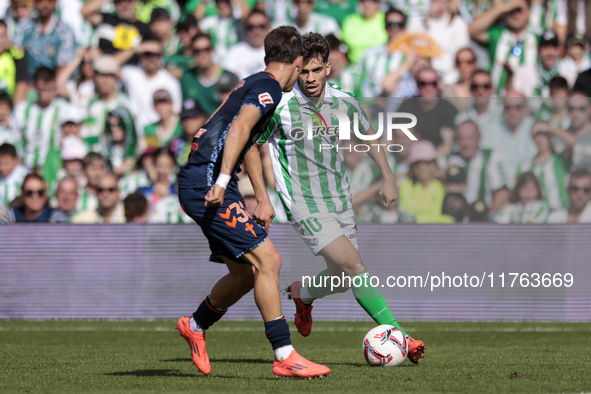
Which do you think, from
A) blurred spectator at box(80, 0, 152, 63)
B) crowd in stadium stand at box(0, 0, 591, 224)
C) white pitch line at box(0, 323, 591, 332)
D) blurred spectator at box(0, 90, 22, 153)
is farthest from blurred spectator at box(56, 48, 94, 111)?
white pitch line at box(0, 323, 591, 332)

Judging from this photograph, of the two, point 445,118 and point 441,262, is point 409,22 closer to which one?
point 445,118

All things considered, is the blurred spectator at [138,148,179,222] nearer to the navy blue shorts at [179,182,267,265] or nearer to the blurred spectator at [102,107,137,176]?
the blurred spectator at [102,107,137,176]

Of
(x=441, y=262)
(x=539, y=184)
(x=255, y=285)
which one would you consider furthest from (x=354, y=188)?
(x=255, y=285)

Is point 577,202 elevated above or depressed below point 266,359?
above

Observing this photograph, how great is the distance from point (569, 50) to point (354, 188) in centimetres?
340

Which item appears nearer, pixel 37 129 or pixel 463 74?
pixel 463 74

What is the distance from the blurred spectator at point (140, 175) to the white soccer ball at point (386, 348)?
A: 466 cm

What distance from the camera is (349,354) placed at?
578 cm

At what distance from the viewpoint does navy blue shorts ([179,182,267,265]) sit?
4.18 meters

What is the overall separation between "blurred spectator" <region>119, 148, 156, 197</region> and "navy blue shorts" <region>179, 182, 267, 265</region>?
4.70m

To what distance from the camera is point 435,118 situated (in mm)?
8172

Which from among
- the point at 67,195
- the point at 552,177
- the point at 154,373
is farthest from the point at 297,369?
the point at 67,195

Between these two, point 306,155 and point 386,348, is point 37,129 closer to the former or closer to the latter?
point 306,155

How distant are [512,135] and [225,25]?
4084 mm
